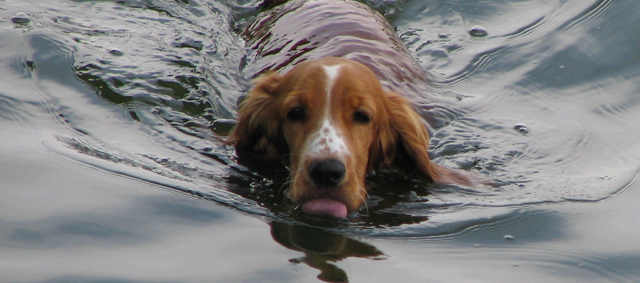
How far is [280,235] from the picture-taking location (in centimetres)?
359

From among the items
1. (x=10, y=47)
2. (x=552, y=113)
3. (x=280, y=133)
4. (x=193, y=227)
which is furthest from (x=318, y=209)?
(x=10, y=47)

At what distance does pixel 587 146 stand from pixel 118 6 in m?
4.29

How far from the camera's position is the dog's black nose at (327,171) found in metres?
3.79

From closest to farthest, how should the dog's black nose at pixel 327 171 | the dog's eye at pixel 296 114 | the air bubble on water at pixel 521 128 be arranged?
the dog's black nose at pixel 327 171, the dog's eye at pixel 296 114, the air bubble on water at pixel 521 128

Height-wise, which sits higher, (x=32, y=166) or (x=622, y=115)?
(x=622, y=115)

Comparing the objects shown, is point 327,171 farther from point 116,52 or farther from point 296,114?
point 116,52

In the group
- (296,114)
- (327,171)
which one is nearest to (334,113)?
(296,114)

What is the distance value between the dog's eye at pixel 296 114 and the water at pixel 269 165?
1.41 feet

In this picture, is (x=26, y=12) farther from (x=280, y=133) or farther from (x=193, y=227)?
(x=193, y=227)

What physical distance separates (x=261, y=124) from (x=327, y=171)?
1156 mm

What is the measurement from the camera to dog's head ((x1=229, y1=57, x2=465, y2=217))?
12.7 feet

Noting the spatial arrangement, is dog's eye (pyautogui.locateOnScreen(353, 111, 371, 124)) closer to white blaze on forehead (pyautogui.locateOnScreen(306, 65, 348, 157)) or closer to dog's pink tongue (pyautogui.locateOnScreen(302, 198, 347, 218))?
white blaze on forehead (pyautogui.locateOnScreen(306, 65, 348, 157))

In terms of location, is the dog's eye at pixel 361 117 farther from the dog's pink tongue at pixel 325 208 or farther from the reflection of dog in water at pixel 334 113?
the dog's pink tongue at pixel 325 208

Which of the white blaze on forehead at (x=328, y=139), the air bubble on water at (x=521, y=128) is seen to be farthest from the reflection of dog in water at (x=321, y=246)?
the air bubble on water at (x=521, y=128)
